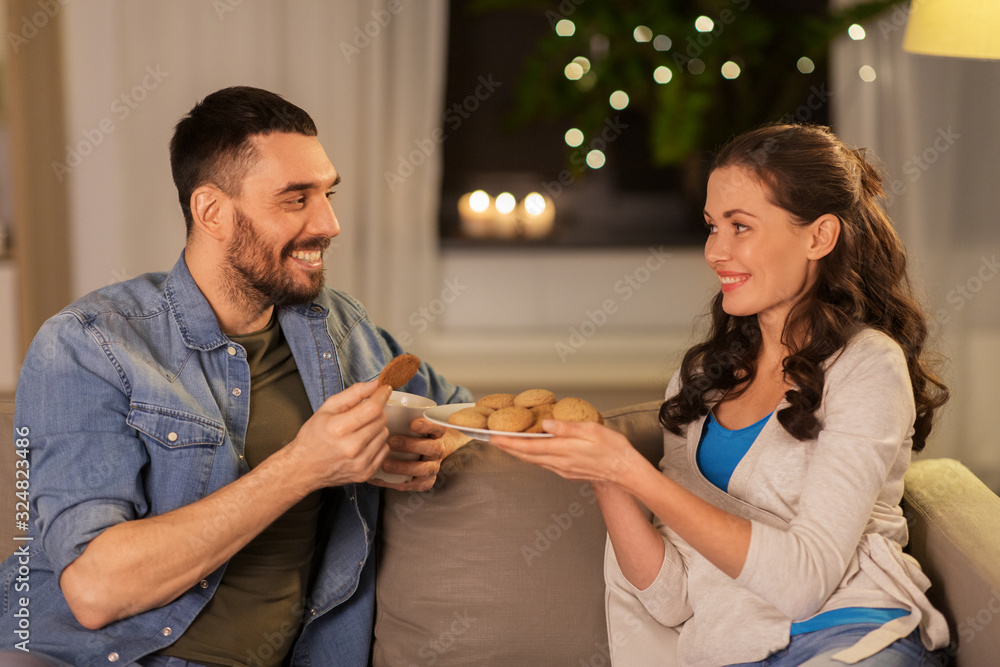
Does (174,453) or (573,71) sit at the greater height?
(573,71)

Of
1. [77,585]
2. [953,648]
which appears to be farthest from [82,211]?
[953,648]

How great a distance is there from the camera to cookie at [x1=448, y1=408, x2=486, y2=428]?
1233mm

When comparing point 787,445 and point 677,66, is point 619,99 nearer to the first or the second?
point 677,66

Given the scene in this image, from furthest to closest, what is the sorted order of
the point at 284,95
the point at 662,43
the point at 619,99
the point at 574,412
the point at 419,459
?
1. the point at 619,99
2. the point at 662,43
3. the point at 284,95
4. the point at 419,459
5. the point at 574,412

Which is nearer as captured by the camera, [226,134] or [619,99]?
[226,134]

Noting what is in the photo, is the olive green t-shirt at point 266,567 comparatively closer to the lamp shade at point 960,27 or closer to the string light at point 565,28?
the lamp shade at point 960,27

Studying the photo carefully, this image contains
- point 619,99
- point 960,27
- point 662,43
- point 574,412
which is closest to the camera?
point 574,412

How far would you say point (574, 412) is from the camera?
128 centimetres

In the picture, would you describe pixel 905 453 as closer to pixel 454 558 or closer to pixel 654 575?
pixel 654 575
